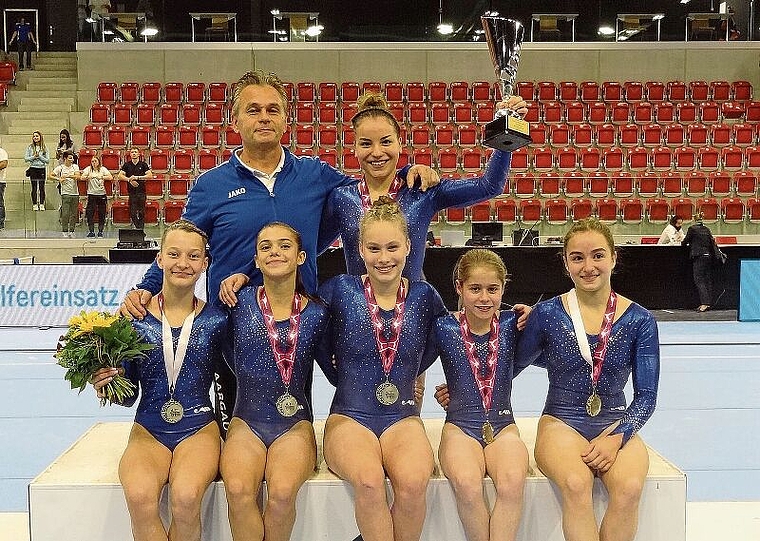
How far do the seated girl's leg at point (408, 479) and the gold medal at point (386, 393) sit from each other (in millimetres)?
141

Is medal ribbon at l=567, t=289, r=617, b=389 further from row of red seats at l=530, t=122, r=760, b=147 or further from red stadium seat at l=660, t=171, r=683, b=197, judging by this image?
row of red seats at l=530, t=122, r=760, b=147

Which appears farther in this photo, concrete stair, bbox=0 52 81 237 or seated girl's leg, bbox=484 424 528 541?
concrete stair, bbox=0 52 81 237

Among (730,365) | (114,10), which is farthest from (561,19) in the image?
(730,365)

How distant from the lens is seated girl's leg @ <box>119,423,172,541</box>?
9.23 feet

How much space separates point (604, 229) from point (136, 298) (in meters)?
1.75

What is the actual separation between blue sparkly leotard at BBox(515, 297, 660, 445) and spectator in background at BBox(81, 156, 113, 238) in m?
8.71

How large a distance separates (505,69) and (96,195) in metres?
8.80

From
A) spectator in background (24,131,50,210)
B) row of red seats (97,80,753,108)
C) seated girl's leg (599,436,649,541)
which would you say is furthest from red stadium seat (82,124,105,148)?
seated girl's leg (599,436,649,541)

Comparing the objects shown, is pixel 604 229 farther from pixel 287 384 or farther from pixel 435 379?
pixel 435 379

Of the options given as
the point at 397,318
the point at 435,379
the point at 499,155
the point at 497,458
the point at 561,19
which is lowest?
the point at 435,379

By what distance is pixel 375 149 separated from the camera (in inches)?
130

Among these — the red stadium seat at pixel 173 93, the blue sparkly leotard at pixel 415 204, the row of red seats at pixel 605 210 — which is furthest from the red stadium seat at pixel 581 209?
the blue sparkly leotard at pixel 415 204

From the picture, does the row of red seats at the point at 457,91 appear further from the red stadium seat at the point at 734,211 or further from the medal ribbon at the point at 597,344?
the medal ribbon at the point at 597,344

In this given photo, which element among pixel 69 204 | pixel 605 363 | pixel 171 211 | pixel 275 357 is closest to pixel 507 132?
pixel 605 363
